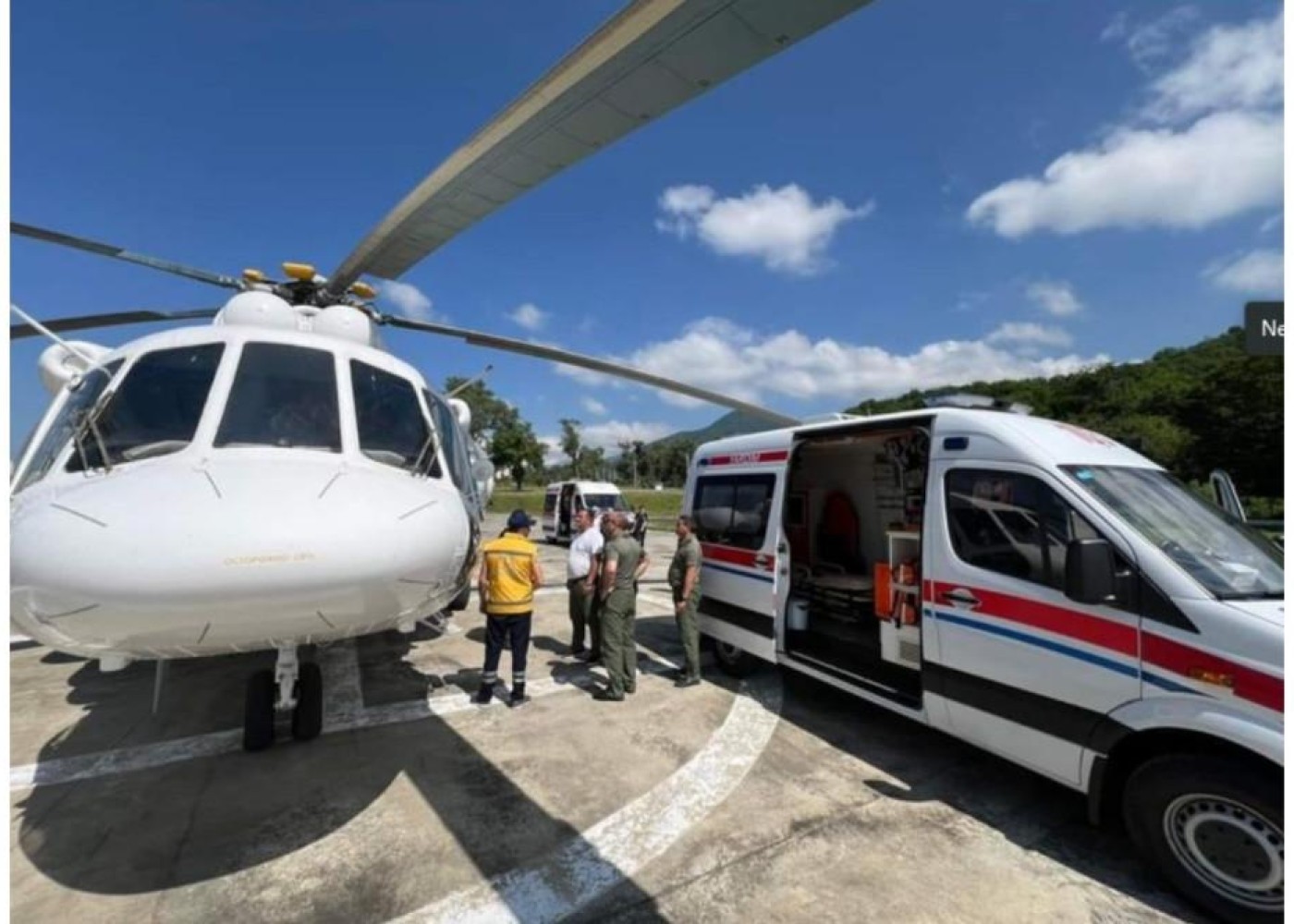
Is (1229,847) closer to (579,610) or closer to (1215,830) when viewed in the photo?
(1215,830)

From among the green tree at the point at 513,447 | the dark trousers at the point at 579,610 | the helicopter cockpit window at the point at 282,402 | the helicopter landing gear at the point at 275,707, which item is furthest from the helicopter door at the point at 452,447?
the green tree at the point at 513,447

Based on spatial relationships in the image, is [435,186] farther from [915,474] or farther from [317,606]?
[915,474]

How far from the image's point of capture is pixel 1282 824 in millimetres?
2537

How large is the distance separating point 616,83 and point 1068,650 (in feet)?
12.4

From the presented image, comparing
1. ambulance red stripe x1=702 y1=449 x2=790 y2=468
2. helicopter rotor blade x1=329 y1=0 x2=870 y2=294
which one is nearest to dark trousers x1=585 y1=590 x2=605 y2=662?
ambulance red stripe x1=702 y1=449 x2=790 y2=468

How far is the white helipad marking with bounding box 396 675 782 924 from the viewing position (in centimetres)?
281

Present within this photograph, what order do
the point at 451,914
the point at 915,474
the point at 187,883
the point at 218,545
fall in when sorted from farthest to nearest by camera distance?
the point at 915,474 → the point at 187,883 → the point at 451,914 → the point at 218,545

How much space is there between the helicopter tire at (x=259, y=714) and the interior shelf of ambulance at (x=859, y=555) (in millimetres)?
4229

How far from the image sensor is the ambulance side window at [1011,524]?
346cm

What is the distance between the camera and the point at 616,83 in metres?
2.86

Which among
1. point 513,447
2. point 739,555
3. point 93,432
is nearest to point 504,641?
point 739,555

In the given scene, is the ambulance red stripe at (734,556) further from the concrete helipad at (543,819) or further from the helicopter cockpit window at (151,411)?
the helicopter cockpit window at (151,411)

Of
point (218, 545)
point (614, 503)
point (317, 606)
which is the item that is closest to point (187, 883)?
point (317, 606)

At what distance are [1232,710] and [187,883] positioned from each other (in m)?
5.03
